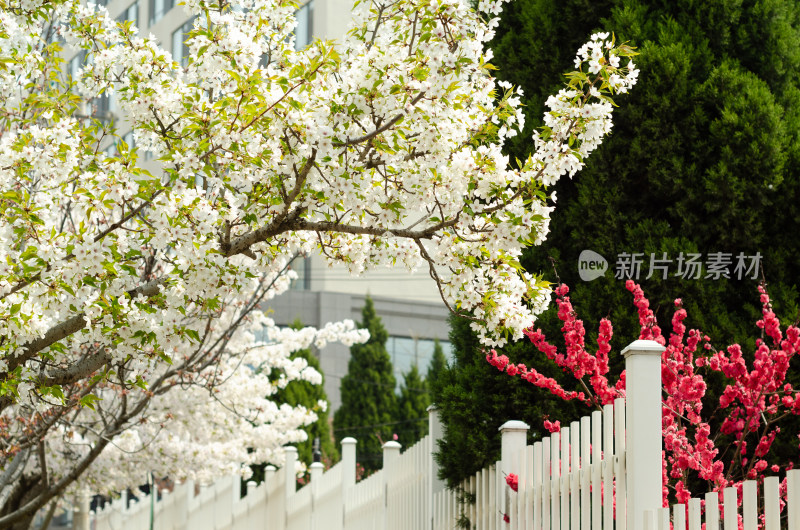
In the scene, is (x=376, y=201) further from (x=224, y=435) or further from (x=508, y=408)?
(x=224, y=435)

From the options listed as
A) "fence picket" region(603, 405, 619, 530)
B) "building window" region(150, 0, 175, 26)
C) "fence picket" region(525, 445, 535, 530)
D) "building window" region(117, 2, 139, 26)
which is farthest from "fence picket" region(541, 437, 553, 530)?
"building window" region(117, 2, 139, 26)

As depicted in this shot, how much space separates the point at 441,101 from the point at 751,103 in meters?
2.51

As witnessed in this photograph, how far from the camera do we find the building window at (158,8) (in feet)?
110

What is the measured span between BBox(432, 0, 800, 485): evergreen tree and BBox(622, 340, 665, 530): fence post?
2190mm

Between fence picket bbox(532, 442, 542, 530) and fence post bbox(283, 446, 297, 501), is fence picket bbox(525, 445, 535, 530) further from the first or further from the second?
fence post bbox(283, 446, 297, 501)

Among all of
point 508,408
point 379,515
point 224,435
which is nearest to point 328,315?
point 224,435

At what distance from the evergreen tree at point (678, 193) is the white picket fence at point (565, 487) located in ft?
1.51

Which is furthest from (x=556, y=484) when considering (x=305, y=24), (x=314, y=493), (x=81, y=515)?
(x=305, y=24)

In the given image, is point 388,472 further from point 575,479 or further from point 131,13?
point 131,13

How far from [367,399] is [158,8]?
1579 centimetres

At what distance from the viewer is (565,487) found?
4441 mm

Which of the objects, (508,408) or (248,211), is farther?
(508,408)

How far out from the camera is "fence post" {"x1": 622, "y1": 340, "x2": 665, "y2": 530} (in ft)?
12.4

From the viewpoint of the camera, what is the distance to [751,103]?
20.2 feet
